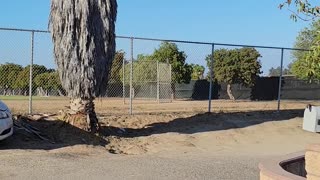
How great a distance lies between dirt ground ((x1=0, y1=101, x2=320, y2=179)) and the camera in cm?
830

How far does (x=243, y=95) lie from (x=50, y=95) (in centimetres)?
1321

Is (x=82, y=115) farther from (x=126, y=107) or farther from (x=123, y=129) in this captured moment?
(x=126, y=107)

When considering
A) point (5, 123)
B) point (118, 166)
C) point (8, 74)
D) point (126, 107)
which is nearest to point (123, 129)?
point (5, 123)

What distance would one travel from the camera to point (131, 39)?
1441cm

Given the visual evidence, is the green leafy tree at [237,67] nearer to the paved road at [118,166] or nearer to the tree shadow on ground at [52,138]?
the tree shadow on ground at [52,138]

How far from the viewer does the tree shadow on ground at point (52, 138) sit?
1031 cm

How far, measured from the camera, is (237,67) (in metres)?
30.1

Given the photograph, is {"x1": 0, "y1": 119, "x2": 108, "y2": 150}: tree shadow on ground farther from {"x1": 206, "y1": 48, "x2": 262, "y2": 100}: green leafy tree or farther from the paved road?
{"x1": 206, "y1": 48, "x2": 262, "y2": 100}: green leafy tree

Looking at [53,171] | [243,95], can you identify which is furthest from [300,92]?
[53,171]

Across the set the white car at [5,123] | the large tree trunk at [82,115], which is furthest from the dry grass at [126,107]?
the white car at [5,123]

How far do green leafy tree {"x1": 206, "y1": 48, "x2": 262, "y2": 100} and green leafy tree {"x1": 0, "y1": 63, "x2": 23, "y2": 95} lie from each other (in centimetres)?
1392

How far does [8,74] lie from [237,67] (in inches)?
612

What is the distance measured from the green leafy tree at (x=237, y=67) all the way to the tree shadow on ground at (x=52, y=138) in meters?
19.0

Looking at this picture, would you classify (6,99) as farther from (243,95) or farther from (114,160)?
(243,95)
